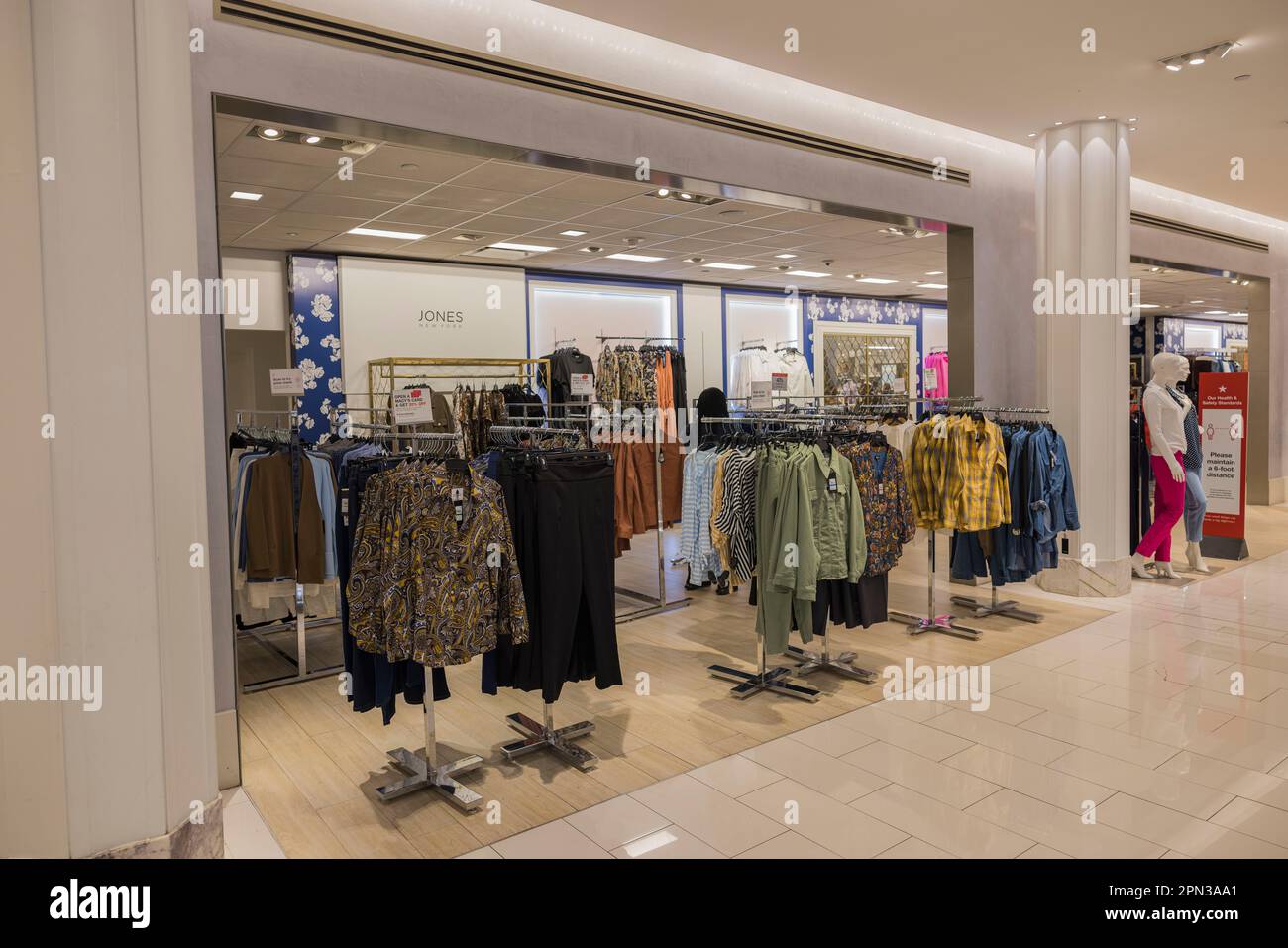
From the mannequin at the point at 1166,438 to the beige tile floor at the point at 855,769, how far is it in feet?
6.07

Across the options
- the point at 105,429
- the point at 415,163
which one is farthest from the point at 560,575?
the point at 415,163

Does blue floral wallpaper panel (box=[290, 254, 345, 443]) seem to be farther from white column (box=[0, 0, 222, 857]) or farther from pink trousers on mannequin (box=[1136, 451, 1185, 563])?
pink trousers on mannequin (box=[1136, 451, 1185, 563])

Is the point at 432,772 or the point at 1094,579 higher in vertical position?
the point at 1094,579

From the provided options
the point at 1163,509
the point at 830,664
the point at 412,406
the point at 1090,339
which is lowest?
the point at 830,664

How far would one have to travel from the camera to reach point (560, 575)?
3.76m

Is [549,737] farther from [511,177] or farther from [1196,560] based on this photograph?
[1196,560]

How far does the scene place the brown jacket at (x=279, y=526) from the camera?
5.12 metres

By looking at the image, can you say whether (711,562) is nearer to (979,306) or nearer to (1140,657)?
(1140,657)

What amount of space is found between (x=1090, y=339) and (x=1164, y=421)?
1.18 metres

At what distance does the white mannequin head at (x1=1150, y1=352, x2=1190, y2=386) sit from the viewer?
733cm

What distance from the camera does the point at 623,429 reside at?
6.81 metres

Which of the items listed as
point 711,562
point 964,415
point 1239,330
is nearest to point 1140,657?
point 964,415

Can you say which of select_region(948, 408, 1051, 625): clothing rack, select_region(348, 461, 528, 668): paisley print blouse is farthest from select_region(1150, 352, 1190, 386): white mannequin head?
select_region(348, 461, 528, 668): paisley print blouse

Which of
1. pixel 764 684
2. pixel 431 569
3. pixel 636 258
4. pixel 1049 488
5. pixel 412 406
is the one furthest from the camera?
pixel 636 258
